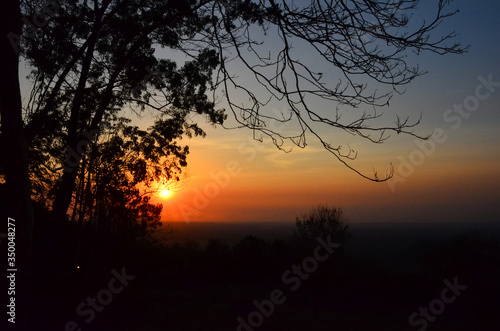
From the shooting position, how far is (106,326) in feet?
41.0

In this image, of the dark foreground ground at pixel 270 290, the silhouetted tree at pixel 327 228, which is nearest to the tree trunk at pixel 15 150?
the dark foreground ground at pixel 270 290

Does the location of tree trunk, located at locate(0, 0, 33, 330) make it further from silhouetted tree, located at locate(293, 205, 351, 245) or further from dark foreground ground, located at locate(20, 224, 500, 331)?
silhouetted tree, located at locate(293, 205, 351, 245)

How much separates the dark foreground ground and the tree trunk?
299 inches

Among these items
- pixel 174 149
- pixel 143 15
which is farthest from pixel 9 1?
pixel 174 149

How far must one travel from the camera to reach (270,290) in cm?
2436

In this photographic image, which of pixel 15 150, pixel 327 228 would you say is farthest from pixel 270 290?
pixel 15 150

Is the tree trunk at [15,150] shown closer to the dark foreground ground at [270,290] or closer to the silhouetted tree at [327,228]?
the dark foreground ground at [270,290]

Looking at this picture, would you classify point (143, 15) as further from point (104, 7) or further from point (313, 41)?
point (313, 41)

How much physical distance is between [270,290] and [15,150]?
22435 mm

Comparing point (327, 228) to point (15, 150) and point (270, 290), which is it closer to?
point (270, 290)

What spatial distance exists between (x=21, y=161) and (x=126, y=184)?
1163cm

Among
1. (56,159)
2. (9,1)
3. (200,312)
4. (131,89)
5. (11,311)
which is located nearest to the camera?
(9,1)

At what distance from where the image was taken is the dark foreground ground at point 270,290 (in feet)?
46.4

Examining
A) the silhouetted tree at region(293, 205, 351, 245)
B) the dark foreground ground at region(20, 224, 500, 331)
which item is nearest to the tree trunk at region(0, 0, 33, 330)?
the dark foreground ground at region(20, 224, 500, 331)
